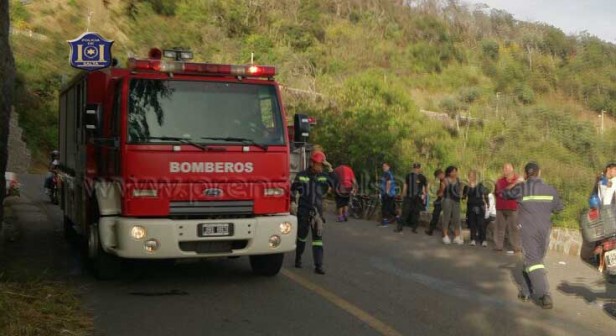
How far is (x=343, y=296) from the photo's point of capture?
7664 millimetres

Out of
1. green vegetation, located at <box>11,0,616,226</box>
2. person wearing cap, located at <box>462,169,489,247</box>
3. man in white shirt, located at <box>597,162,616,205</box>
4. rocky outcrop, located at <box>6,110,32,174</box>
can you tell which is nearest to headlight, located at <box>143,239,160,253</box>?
man in white shirt, located at <box>597,162,616,205</box>

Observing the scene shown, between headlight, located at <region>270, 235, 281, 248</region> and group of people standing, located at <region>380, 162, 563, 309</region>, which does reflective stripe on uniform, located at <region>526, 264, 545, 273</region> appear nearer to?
group of people standing, located at <region>380, 162, 563, 309</region>

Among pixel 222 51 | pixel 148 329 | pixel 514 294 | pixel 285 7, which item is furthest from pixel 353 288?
pixel 285 7

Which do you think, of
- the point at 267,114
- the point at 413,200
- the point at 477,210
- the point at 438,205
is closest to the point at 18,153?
the point at 413,200

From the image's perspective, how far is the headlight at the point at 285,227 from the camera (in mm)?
7898

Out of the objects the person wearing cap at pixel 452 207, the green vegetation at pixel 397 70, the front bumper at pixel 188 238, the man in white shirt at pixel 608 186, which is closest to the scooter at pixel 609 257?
the man in white shirt at pixel 608 186

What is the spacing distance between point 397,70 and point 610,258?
51.9 meters

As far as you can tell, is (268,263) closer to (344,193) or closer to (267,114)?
(267,114)

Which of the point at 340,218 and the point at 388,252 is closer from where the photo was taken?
the point at 388,252

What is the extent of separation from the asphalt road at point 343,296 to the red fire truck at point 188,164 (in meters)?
0.56

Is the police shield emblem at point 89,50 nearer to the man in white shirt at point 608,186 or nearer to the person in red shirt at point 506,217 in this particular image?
the person in red shirt at point 506,217

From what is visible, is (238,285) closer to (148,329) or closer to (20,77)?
(148,329)

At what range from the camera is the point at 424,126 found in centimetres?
3083

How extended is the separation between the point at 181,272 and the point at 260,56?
42232mm
